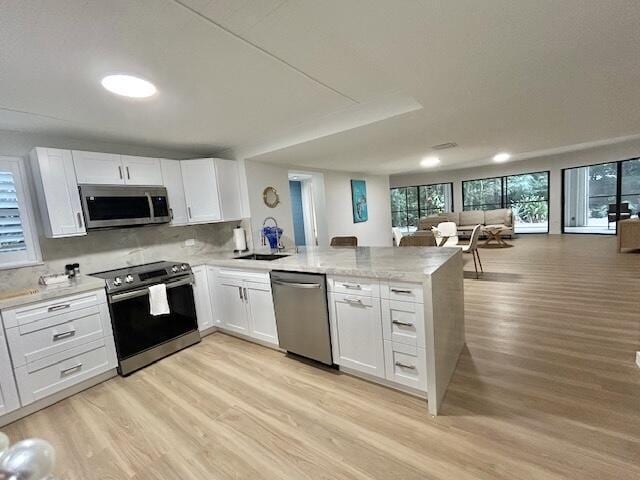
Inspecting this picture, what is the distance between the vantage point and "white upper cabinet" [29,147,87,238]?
2.46 meters

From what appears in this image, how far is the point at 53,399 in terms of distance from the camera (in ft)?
7.52

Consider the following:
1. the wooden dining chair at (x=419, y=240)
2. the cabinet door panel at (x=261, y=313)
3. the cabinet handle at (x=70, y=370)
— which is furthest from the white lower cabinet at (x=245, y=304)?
the wooden dining chair at (x=419, y=240)

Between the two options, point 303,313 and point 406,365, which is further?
point 303,313

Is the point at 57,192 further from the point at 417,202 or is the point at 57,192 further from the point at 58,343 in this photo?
the point at 417,202

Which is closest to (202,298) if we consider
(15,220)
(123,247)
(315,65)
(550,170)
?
(123,247)

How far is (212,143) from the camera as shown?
347 cm

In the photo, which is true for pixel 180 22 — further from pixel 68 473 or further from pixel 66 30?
pixel 68 473

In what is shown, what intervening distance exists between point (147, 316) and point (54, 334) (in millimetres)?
650

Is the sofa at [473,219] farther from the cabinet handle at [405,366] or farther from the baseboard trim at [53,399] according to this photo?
the baseboard trim at [53,399]

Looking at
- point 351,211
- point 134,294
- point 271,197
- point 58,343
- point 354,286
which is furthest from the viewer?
point 351,211

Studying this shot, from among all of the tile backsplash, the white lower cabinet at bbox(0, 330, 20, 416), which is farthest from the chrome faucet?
the white lower cabinet at bbox(0, 330, 20, 416)

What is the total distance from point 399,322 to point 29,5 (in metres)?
2.42

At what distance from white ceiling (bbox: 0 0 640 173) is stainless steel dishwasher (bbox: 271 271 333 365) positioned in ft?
4.91

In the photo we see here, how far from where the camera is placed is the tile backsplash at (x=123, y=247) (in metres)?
2.64
